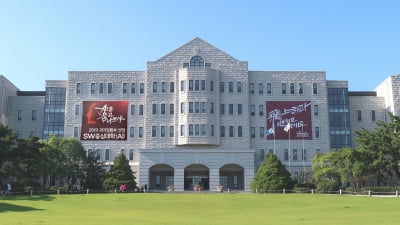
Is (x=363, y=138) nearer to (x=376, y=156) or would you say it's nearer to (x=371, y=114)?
(x=376, y=156)

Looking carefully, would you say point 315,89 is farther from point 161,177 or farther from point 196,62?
point 161,177

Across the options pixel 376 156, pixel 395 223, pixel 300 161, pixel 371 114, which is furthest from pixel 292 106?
pixel 395 223

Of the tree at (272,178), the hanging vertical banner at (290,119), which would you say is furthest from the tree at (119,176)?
the hanging vertical banner at (290,119)

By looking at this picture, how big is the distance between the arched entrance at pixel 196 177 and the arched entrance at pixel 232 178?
2.19 meters

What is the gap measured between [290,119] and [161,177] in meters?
20.3

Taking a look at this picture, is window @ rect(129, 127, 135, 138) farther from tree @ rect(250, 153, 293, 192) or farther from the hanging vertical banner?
tree @ rect(250, 153, 293, 192)

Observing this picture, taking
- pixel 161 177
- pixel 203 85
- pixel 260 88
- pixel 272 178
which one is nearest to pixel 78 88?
pixel 161 177

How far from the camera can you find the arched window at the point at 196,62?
70125 millimetres

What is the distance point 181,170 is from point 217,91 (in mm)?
12810

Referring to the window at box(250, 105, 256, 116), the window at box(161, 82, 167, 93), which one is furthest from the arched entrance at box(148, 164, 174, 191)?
the window at box(250, 105, 256, 116)

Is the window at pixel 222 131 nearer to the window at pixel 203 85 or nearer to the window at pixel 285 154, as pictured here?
the window at pixel 203 85

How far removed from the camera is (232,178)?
6844 cm

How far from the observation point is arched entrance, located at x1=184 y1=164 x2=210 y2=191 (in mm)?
66512

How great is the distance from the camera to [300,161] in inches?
2704
